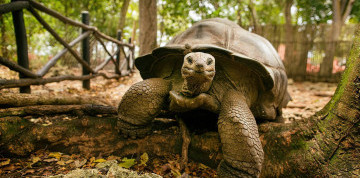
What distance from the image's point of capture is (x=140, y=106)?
1.88m

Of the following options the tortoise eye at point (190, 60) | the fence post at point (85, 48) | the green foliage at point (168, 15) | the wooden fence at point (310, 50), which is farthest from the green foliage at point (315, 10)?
the tortoise eye at point (190, 60)

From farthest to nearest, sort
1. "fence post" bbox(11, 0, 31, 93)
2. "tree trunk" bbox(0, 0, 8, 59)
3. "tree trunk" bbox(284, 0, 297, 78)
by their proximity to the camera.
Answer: "tree trunk" bbox(284, 0, 297, 78) < "tree trunk" bbox(0, 0, 8, 59) < "fence post" bbox(11, 0, 31, 93)

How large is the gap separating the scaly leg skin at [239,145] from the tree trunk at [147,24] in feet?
14.3

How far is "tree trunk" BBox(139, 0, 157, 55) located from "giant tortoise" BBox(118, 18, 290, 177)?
339 centimetres

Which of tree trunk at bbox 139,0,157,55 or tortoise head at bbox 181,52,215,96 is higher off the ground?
tree trunk at bbox 139,0,157,55

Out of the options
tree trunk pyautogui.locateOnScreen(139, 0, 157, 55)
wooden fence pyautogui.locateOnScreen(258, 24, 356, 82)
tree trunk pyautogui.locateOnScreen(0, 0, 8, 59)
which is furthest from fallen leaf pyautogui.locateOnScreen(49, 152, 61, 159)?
wooden fence pyautogui.locateOnScreen(258, 24, 356, 82)

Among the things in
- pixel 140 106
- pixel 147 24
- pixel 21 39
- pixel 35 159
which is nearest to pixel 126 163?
pixel 140 106

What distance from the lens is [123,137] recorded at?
1.97m

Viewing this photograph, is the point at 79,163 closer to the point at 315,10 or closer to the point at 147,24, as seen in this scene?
the point at 147,24

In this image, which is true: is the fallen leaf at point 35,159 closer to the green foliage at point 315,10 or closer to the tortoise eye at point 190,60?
the tortoise eye at point 190,60

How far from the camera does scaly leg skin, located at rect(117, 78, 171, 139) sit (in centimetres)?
188

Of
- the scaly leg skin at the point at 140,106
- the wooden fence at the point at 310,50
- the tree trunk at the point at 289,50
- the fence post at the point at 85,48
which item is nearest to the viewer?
the scaly leg skin at the point at 140,106

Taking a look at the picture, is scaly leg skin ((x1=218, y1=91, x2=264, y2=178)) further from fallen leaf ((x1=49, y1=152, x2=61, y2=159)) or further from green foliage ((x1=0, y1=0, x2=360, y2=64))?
green foliage ((x1=0, y1=0, x2=360, y2=64))

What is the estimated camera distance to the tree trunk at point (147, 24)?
5.46 metres
